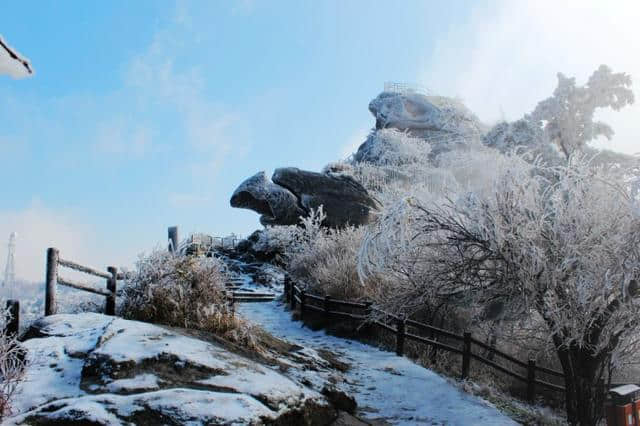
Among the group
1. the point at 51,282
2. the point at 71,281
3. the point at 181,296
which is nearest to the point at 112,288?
the point at 71,281

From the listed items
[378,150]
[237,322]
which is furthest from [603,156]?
[378,150]

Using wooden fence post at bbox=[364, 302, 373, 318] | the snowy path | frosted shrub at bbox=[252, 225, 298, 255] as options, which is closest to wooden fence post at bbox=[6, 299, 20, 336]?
the snowy path

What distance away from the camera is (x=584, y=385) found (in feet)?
26.5

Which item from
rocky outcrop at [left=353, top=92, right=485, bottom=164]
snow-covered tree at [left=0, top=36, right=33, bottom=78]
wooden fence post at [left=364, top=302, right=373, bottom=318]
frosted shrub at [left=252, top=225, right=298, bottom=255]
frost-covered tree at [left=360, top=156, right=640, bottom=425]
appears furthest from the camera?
rocky outcrop at [left=353, top=92, right=485, bottom=164]

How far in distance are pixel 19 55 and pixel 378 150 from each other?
159 ft

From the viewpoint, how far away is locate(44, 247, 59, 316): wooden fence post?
27.4ft

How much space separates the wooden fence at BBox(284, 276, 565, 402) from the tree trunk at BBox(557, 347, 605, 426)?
773mm

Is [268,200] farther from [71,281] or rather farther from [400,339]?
[71,281]

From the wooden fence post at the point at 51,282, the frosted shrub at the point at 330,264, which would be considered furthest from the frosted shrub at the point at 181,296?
the frosted shrub at the point at 330,264

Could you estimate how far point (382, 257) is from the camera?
29.1 ft

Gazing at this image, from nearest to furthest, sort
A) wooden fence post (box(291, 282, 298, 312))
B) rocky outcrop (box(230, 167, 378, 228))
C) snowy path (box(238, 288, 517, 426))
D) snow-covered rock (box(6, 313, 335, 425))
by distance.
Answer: snow-covered rock (box(6, 313, 335, 425)) → snowy path (box(238, 288, 517, 426)) → wooden fence post (box(291, 282, 298, 312)) → rocky outcrop (box(230, 167, 378, 228))

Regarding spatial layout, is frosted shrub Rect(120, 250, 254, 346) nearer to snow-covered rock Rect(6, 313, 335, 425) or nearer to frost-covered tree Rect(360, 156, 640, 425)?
snow-covered rock Rect(6, 313, 335, 425)

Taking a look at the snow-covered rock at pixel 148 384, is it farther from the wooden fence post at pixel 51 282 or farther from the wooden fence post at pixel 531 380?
the wooden fence post at pixel 531 380

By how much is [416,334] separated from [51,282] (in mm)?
8313
